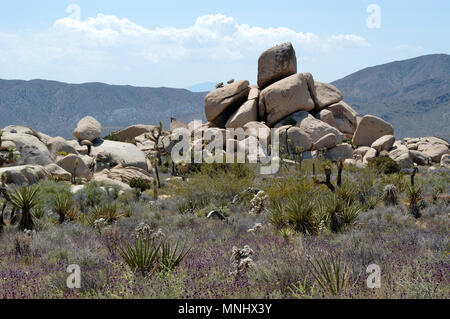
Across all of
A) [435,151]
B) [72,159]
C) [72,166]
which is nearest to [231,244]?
[72,166]

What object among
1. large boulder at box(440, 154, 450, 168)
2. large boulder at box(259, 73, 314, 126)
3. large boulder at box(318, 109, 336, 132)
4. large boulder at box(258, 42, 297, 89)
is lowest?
large boulder at box(440, 154, 450, 168)

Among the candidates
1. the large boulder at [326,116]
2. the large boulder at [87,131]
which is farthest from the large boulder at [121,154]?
the large boulder at [326,116]

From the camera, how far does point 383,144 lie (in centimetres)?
3297

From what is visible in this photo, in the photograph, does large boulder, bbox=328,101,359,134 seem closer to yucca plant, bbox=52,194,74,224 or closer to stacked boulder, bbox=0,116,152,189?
stacked boulder, bbox=0,116,152,189

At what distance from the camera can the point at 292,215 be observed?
9.82 meters

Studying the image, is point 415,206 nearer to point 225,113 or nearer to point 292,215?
point 292,215

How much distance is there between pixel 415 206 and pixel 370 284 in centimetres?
917

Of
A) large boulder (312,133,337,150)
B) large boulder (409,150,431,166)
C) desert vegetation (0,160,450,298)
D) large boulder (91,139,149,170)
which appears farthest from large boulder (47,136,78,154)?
large boulder (409,150,431,166)

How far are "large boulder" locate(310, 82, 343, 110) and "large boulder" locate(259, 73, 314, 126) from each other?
1.84 meters

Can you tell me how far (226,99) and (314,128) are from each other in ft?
29.2

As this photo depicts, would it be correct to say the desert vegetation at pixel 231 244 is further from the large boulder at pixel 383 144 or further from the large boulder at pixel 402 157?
the large boulder at pixel 383 144

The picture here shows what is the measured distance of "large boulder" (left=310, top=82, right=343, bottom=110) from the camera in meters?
37.4
